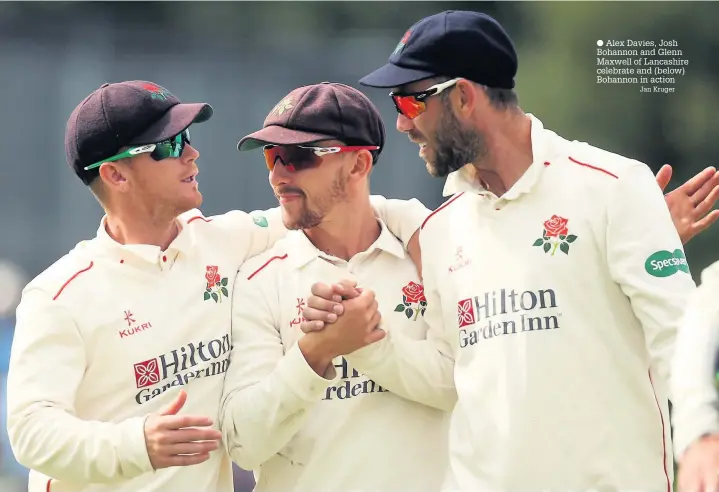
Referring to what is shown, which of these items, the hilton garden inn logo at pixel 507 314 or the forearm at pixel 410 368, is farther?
the forearm at pixel 410 368

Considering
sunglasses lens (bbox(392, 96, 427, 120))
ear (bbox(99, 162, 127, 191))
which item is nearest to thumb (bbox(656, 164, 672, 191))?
sunglasses lens (bbox(392, 96, 427, 120))

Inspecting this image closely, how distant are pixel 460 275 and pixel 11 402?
4.85 ft

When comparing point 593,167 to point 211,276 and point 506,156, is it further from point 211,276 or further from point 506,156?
point 211,276

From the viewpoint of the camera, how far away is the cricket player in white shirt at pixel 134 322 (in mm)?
3877

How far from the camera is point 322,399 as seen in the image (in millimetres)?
4117

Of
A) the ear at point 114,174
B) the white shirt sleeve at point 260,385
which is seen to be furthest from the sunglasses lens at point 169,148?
the white shirt sleeve at point 260,385

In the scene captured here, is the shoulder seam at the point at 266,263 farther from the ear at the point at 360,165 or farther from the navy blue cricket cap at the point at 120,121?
the navy blue cricket cap at the point at 120,121

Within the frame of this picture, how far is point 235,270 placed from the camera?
432 cm

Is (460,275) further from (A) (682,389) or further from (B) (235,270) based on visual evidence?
(A) (682,389)

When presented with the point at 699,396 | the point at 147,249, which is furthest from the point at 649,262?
the point at 147,249

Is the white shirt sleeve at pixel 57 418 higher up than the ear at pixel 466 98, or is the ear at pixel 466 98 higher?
the ear at pixel 466 98

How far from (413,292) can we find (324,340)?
453mm

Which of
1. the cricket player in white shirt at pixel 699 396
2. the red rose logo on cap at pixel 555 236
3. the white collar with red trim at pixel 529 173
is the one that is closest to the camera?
the cricket player in white shirt at pixel 699 396

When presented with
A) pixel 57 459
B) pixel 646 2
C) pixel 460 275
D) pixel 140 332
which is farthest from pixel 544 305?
pixel 646 2
